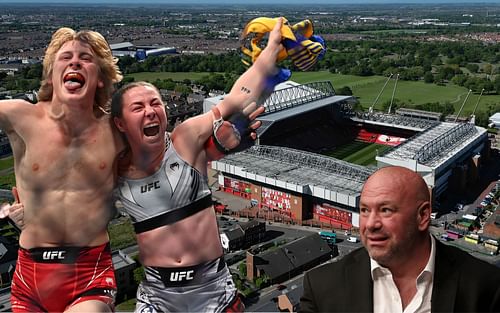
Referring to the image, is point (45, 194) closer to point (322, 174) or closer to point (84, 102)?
point (84, 102)

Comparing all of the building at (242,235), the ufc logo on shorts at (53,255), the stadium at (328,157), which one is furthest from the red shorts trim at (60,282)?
the stadium at (328,157)

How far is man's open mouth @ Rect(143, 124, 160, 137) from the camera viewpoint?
2150 millimetres

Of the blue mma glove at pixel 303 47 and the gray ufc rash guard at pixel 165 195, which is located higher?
the blue mma glove at pixel 303 47

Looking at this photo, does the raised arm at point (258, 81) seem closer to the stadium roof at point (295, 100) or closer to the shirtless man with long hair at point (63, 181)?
the shirtless man with long hair at point (63, 181)

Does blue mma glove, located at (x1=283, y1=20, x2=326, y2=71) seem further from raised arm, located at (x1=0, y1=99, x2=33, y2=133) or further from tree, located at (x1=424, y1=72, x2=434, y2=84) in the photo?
tree, located at (x1=424, y1=72, x2=434, y2=84)

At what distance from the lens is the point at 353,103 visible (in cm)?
2791

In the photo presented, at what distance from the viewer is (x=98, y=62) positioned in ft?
7.36

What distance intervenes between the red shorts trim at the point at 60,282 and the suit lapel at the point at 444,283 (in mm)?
1288

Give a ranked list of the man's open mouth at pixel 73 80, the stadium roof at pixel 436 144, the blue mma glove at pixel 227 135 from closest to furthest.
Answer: the man's open mouth at pixel 73 80 < the blue mma glove at pixel 227 135 < the stadium roof at pixel 436 144

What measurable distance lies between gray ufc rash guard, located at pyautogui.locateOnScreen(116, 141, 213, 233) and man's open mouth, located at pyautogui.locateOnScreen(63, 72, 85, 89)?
42 centimetres

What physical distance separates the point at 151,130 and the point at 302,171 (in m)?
15.1

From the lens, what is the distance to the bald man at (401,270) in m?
1.44

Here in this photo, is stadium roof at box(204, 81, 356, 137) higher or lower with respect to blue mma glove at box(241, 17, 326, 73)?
lower

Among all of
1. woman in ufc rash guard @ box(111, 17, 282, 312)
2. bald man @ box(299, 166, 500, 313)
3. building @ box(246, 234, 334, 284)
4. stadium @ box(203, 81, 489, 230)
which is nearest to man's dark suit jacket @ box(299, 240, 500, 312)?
bald man @ box(299, 166, 500, 313)
